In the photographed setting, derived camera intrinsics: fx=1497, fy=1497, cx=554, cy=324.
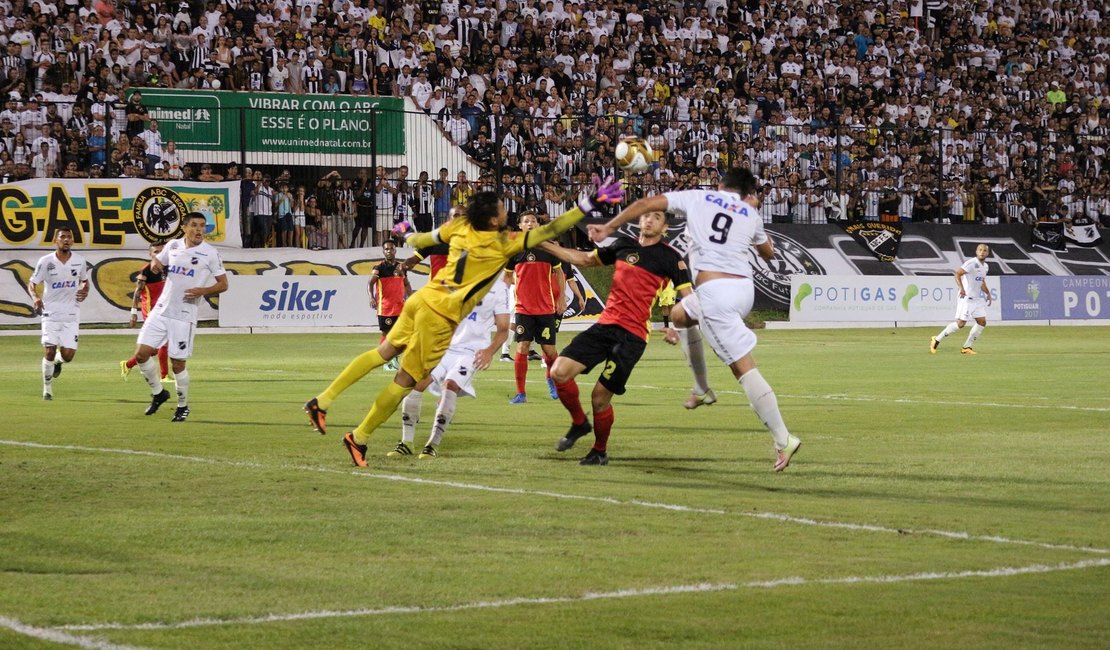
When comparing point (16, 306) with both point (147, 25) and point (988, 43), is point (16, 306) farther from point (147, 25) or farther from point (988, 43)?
point (988, 43)

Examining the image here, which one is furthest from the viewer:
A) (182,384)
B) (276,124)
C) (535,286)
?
(276,124)

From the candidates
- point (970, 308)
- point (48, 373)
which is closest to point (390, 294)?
point (48, 373)

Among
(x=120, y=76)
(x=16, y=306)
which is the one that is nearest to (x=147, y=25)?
(x=120, y=76)

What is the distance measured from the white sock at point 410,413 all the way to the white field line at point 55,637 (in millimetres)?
6627

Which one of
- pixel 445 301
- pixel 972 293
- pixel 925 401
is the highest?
pixel 445 301

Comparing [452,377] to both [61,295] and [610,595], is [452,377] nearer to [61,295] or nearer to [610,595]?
[610,595]

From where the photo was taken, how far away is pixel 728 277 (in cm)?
1151

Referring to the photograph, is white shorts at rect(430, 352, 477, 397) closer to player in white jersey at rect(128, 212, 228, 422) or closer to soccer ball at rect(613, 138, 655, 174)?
soccer ball at rect(613, 138, 655, 174)

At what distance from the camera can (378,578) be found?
7.31 metres

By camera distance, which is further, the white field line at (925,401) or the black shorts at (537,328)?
the black shorts at (537,328)

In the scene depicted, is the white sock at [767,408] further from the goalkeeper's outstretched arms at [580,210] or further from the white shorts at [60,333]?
the white shorts at [60,333]

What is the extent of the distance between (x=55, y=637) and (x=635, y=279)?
24.6ft

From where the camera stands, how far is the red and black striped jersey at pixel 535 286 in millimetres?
19141

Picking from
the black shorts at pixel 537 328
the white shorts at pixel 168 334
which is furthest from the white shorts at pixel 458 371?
the black shorts at pixel 537 328
